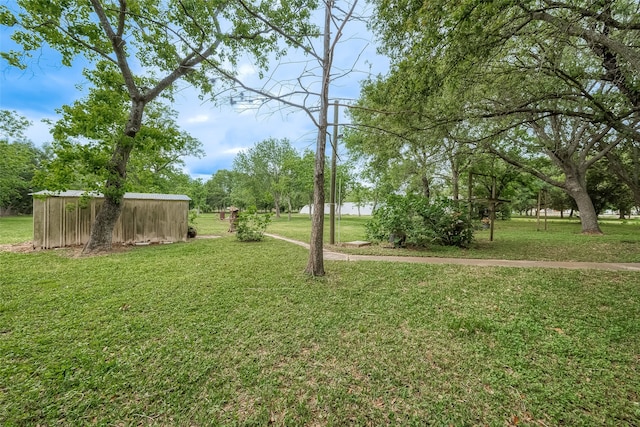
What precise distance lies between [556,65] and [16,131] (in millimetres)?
33074

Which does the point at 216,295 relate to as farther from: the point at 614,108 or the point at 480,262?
the point at 614,108

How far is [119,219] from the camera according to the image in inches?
329

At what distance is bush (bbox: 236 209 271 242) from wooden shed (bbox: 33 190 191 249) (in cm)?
215

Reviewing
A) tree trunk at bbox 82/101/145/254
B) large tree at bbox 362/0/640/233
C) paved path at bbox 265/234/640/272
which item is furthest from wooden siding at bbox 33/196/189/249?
large tree at bbox 362/0/640/233

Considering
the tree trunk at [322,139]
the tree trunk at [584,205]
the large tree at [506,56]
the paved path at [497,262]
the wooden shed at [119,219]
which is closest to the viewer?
the large tree at [506,56]

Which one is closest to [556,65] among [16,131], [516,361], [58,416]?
[516,361]

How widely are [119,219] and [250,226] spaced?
4.14 m

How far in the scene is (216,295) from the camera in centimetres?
387

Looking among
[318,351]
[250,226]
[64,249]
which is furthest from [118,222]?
[318,351]

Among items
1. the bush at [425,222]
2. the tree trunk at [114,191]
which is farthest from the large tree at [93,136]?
the bush at [425,222]

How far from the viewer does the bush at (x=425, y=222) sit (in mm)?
7907

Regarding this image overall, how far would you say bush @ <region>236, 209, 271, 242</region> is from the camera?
30.6ft

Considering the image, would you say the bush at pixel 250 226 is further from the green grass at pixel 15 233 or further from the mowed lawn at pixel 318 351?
the green grass at pixel 15 233

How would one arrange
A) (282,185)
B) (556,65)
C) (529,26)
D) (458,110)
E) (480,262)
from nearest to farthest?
(529,26)
(556,65)
(458,110)
(480,262)
(282,185)
